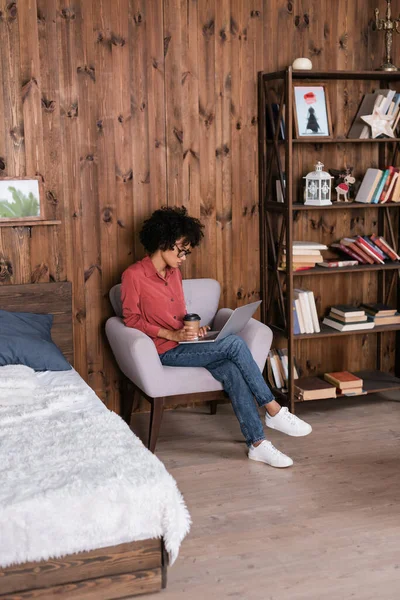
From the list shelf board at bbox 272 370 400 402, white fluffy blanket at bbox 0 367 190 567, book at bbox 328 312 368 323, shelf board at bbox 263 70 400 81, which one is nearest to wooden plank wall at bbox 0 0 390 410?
shelf board at bbox 263 70 400 81

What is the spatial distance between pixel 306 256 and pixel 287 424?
3.32 ft

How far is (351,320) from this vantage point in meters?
4.52

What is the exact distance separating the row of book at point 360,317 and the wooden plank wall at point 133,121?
1.67 feet

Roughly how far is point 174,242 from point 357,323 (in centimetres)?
127

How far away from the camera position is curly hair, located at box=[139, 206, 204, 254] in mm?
3967

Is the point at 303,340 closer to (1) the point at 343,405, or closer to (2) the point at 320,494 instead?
(1) the point at 343,405

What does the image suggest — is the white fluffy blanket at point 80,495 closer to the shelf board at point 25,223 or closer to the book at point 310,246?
the shelf board at point 25,223

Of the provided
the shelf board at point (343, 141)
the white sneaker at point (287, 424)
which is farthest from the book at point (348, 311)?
the shelf board at point (343, 141)

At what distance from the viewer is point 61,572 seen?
94.0 inches

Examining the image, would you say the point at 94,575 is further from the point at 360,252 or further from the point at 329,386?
the point at 360,252

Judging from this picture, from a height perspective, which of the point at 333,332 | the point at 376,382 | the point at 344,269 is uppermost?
the point at 344,269

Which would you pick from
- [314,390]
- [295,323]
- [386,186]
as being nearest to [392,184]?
[386,186]

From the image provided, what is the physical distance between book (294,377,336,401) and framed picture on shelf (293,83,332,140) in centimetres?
143

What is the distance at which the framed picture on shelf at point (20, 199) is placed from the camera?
404 centimetres
